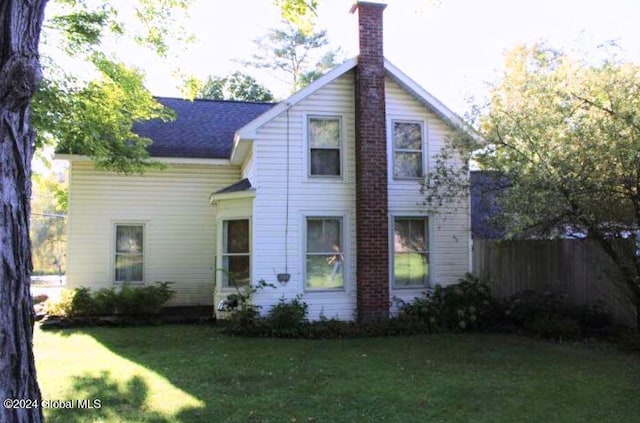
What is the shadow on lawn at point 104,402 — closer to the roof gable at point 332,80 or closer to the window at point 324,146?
the roof gable at point 332,80

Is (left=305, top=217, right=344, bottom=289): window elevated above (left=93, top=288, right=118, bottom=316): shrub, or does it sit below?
above

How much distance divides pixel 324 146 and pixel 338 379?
6142mm

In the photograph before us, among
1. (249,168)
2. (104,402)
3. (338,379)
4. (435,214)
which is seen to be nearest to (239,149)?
(249,168)

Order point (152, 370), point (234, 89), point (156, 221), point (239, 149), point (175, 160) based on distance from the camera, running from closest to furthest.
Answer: point (152, 370), point (239, 149), point (175, 160), point (156, 221), point (234, 89)

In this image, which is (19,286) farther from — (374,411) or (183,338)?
(183,338)

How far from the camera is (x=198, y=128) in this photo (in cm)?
1600

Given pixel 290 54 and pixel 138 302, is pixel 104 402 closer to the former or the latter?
pixel 138 302

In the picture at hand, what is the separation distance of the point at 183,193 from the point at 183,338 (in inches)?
205

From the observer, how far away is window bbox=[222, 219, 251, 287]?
12.3 metres

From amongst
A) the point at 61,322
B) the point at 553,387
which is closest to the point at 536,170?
the point at 553,387

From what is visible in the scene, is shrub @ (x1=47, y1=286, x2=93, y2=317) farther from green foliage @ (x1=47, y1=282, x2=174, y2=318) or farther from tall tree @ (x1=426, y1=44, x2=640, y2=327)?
tall tree @ (x1=426, y1=44, x2=640, y2=327)

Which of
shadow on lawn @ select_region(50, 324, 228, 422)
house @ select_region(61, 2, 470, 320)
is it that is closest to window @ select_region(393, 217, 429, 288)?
house @ select_region(61, 2, 470, 320)

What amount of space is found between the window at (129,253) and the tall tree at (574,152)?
9202 mm

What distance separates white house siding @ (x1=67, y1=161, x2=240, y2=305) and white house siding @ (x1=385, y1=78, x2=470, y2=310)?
16.1 ft
